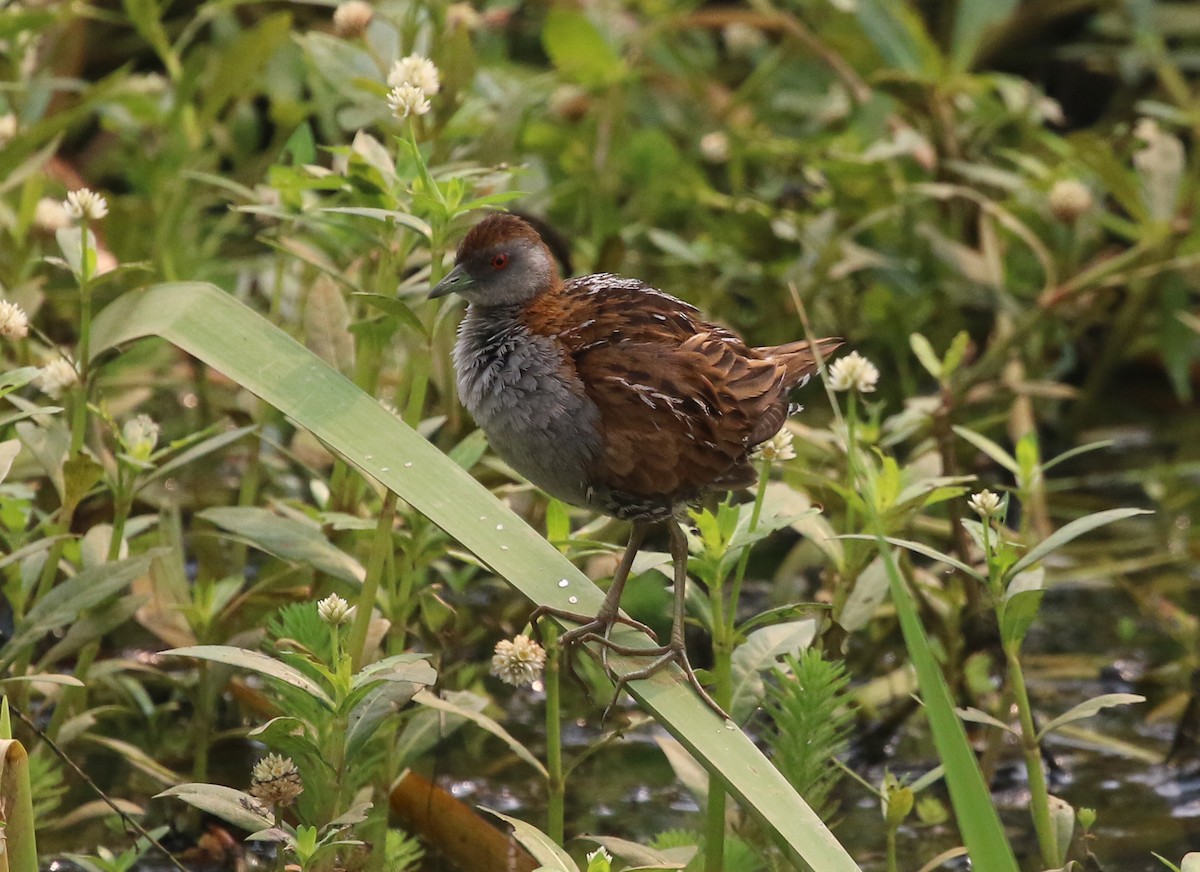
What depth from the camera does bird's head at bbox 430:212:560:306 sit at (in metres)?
2.67

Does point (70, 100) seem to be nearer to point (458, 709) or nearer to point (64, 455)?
point (64, 455)

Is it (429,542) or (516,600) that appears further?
(516,600)

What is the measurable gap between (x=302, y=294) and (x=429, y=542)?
1.26 m

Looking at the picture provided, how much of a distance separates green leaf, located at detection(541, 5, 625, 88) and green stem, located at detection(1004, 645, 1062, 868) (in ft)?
9.28

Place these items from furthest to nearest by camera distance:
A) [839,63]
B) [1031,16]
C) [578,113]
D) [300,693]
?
[1031,16] < [578,113] < [839,63] < [300,693]

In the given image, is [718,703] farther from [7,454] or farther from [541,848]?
[7,454]

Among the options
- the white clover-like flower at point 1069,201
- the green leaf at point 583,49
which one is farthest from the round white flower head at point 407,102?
the white clover-like flower at point 1069,201

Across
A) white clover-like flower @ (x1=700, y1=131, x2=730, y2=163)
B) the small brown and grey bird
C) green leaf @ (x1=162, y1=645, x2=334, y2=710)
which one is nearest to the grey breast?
the small brown and grey bird

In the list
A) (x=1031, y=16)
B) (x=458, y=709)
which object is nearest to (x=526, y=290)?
(x=458, y=709)

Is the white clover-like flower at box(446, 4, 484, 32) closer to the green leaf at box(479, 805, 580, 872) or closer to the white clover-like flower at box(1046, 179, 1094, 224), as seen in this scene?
the white clover-like flower at box(1046, 179, 1094, 224)

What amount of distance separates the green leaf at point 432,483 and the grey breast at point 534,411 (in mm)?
85

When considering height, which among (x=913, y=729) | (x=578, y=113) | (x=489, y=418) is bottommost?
(x=913, y=729)

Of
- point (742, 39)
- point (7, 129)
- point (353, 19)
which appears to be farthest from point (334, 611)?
point (742, 39)

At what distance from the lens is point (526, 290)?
2.67 metres
